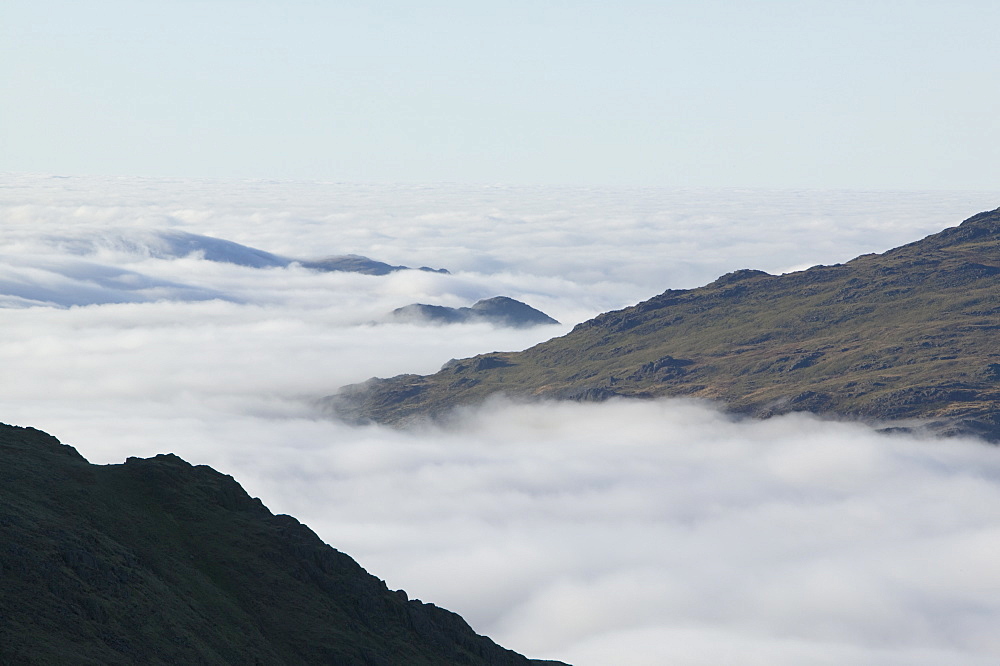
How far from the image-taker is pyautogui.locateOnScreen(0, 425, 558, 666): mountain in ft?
364

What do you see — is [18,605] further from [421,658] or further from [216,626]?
[421,658]

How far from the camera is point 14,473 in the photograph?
14000 cm

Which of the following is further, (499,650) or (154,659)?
(499,650)

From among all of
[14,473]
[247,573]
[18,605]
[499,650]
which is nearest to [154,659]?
[18,605]

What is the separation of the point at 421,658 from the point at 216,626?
→ 31.3 metres

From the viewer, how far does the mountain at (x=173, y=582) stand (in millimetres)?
111062

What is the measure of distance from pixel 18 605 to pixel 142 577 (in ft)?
62.3

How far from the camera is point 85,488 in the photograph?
470 feet

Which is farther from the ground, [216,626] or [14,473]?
[14,473]

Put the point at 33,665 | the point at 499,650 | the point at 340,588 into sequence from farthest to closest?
the point at 499,650, the point at 340,588, the point at 33,665

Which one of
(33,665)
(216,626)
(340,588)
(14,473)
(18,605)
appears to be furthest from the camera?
(340,588)

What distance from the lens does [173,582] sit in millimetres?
129500

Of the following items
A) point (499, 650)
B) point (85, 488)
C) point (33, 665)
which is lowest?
point (499, 650)

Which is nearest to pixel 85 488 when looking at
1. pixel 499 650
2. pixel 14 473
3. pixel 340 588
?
pixel 14 473
